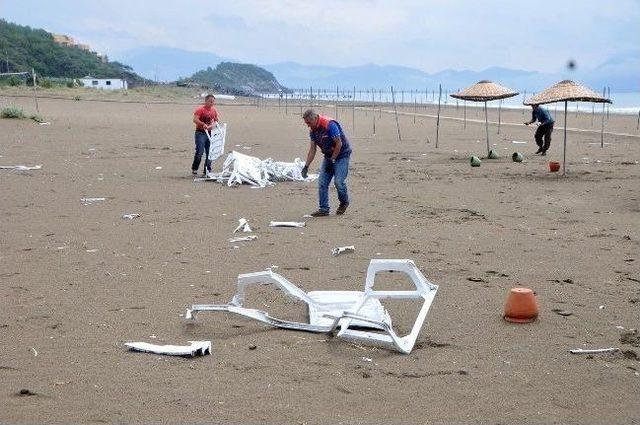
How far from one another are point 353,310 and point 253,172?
350 inches

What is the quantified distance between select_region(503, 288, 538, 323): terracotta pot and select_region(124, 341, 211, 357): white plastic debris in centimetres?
236

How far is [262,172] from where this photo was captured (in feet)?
46.8

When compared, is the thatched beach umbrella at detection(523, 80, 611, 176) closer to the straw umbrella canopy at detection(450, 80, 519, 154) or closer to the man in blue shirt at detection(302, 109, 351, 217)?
the straw umbrella canopy at detection(450, 80, 519, 154)

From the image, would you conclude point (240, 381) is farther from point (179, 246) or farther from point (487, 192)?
point (487, 192)

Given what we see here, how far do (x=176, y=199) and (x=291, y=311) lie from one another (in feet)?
21.5

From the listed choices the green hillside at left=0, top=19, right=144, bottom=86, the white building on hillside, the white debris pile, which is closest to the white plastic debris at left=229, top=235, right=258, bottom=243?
the white debris pile

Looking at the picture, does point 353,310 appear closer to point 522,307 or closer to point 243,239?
point 522,307

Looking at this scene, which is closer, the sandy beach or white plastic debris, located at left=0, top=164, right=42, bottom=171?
the sandy beach

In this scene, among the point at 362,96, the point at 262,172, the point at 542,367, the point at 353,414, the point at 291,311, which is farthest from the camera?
the point at 362,96

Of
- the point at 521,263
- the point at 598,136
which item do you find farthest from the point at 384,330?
the point at 598,136

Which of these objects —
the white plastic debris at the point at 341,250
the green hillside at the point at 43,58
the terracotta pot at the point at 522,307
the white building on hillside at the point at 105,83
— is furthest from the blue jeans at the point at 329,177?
the white building on hillside at the point at 105,83

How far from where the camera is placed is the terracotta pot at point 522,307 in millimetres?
5582

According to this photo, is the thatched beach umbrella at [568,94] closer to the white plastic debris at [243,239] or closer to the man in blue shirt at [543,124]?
the man in blue shirt at [543,124]

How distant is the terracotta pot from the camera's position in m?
5.58
